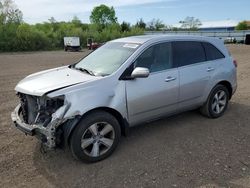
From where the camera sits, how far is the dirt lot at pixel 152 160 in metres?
3.49

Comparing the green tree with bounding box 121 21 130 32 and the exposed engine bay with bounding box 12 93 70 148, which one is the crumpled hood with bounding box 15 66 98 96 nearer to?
the exposed engine bay with bounding box 12 93 70 148

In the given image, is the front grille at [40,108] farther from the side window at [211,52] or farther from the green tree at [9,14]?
the green tree at [9,14]

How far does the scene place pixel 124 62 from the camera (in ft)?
13.8

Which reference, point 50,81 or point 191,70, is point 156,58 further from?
point 50,81

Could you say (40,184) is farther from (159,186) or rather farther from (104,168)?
(159,186)

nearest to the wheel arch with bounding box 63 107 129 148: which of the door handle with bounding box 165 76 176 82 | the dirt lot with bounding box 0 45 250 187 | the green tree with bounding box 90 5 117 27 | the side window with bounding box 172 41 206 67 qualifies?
the dirt lot with bounding box 0 45 250 187

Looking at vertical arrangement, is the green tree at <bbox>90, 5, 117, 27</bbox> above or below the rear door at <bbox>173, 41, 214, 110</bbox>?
above

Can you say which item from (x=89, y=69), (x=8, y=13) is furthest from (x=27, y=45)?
(x=89, y=69)

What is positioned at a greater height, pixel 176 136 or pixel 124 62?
pixel 124 62

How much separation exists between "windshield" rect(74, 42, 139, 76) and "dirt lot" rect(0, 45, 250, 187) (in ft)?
4.12

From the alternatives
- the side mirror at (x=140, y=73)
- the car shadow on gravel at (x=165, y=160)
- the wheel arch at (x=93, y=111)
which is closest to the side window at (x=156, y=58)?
the side mirror at (x=140, y=73)

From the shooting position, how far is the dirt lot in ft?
11.5

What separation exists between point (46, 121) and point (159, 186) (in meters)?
1.67

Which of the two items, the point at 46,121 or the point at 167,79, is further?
the point at 167,79
